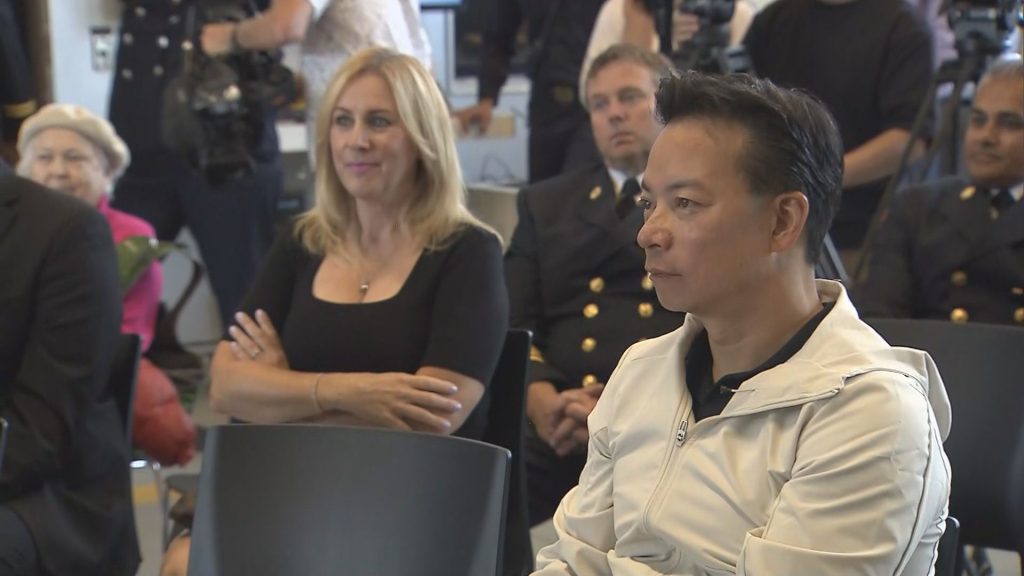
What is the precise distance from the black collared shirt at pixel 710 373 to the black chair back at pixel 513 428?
0.76 m

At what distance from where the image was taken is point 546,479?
2.53 metres

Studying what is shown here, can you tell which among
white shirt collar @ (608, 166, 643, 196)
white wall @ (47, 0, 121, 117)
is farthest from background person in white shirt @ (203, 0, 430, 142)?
white wall @ (47, 0, 121, 117)

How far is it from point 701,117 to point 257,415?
44.0 inches

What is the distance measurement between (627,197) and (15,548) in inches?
49.1

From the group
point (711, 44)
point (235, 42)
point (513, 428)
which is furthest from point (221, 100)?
point (513, 428)

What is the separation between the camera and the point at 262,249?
12.2ft

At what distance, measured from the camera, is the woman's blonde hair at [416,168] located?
231 centimetres

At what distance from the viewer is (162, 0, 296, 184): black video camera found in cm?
320

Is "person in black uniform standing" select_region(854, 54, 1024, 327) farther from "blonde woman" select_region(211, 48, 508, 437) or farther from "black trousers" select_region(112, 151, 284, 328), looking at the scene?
"black trousers" select_region(112, 151, 284, 328)

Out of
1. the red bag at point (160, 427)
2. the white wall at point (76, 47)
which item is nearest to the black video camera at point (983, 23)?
the red bag at point (160, 427)

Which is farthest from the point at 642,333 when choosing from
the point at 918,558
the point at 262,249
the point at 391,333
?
the point at 262,249

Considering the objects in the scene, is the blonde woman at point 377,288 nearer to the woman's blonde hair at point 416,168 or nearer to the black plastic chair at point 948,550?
the woman's blonde hair at point 416,168

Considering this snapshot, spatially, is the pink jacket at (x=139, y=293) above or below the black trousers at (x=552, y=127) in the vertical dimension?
below

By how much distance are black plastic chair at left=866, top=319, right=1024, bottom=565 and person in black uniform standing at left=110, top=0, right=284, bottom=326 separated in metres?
1.98
